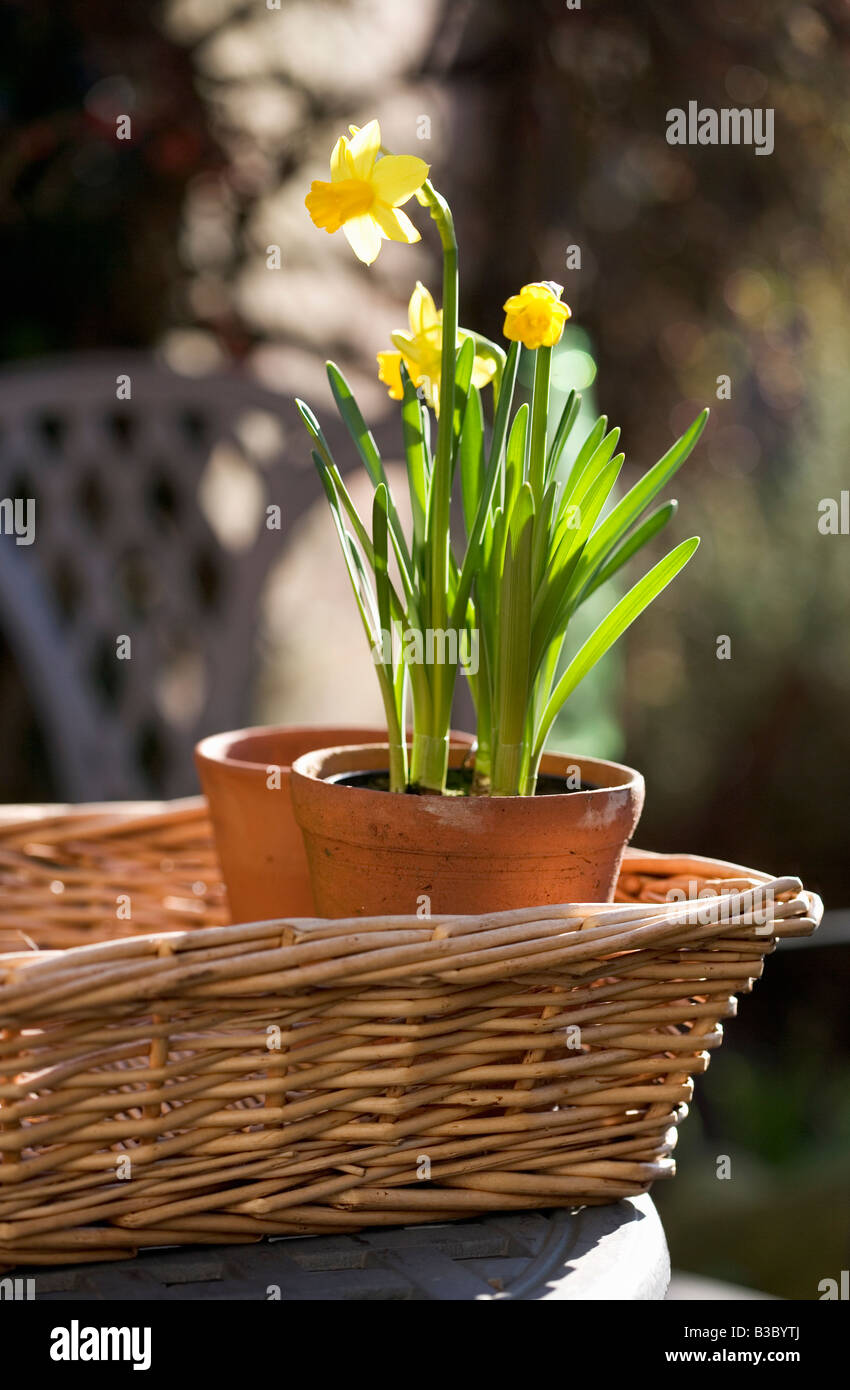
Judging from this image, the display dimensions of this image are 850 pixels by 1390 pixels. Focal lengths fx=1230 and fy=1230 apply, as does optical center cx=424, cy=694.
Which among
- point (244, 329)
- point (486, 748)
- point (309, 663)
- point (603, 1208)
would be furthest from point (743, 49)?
point (603, 1208)

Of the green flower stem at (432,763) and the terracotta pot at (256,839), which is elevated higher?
the green flower stem at (432,763)

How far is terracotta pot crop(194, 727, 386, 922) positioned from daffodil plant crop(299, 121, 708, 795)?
4.1 inches

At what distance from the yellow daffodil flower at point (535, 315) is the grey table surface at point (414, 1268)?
43 cm

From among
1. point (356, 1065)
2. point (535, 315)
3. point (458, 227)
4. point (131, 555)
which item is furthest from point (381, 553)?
point (458, 227)

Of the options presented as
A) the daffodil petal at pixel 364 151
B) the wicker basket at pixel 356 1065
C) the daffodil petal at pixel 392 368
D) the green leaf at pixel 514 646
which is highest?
the daffodil petal at pixel 364 151

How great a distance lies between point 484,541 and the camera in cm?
66

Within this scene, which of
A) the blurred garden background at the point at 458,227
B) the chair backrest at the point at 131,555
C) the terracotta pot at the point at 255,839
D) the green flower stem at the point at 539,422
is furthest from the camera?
the blurred garden background at the point at 458,227

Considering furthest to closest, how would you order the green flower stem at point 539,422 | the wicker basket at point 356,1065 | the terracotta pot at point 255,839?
the terracotta pot at point 255,839 < the green flower stem at point 539,422 < the wicker basket at point 356,1065

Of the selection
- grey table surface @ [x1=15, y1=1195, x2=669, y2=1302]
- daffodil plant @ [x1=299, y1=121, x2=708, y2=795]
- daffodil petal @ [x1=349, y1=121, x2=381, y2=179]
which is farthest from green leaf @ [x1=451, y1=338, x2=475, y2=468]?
grey table surface @ [x1=15, y1=1195, x2=669, y2=1302]

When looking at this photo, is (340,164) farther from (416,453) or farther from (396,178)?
(416,453)

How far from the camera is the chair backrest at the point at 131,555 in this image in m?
1.95

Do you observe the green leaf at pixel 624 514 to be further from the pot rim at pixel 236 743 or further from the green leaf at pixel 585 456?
the pot rim at pixel 236 743

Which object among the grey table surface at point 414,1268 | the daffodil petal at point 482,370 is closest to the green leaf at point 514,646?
the daffodil petal at point 482,370

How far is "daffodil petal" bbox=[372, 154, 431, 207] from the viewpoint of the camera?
1.93ft
